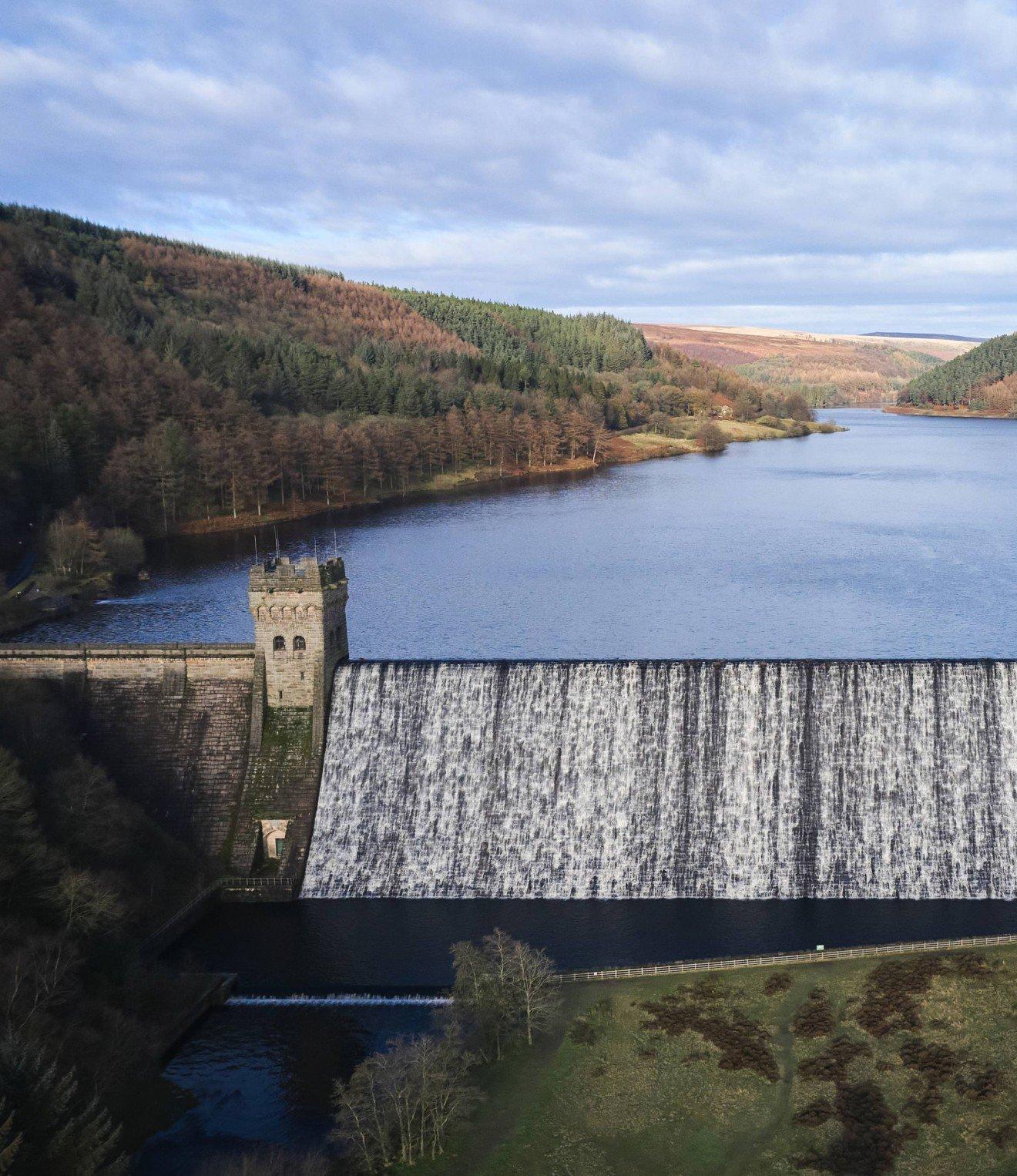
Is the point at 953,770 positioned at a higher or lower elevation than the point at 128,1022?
higher

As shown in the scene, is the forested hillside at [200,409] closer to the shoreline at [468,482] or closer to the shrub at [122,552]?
the shoreline at [468,482]

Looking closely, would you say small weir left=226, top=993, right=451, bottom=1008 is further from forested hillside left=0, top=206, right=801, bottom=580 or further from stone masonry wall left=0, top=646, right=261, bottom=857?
forested hillside left=0, top=206, right=801, bottom=580

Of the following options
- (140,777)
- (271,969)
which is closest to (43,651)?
(140,777)

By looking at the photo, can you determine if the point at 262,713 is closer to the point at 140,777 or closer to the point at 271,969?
the point at 140,777

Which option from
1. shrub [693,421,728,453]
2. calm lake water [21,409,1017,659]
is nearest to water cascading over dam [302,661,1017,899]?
calm lake water [21,409,1017,659]

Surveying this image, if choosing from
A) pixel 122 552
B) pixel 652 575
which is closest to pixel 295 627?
pixel 652 575
